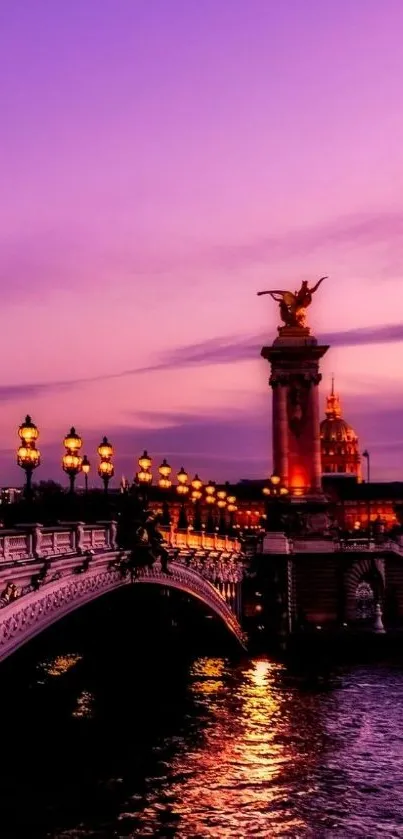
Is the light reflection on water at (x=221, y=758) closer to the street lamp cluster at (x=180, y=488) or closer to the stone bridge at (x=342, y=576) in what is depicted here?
the street lamp cluster at (x=180, y=488)

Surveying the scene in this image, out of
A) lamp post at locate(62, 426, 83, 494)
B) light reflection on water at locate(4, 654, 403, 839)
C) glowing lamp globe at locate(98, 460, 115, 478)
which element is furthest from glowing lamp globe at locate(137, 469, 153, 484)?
light reflection on water at locate(4, 654, 403, 839)

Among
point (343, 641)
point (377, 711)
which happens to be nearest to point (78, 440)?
point (377, 711)

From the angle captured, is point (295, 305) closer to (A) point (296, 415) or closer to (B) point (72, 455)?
(A) point (296, 415)

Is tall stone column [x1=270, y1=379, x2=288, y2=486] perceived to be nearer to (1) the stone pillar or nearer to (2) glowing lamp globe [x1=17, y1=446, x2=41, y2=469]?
(1) the stone pillar

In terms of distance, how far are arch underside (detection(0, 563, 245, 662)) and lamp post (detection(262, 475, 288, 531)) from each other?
42261mm

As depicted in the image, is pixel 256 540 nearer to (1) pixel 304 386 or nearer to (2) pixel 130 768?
(1) pixel 304 386

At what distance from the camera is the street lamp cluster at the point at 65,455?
29297mm

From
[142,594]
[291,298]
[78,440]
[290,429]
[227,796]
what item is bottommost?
[227,796]

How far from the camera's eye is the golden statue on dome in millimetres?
113438

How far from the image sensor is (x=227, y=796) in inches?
1403

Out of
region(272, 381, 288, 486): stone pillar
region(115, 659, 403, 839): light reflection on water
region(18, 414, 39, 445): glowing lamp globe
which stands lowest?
region(115, 659, 403, 839): light reflection on water

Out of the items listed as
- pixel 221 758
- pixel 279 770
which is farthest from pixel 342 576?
pixel 279 770

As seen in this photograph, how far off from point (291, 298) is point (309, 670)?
56.5m

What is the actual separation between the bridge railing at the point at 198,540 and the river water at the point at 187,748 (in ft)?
22.8
